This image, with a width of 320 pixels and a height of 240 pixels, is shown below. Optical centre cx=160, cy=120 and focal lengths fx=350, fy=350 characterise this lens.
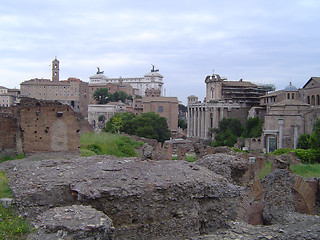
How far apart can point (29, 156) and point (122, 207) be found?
22.2ft

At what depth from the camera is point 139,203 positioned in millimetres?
7742

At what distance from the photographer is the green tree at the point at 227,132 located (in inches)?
1533

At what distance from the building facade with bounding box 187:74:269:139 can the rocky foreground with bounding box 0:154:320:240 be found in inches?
1402

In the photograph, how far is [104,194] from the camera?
7441 mm

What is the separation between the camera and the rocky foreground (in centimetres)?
671

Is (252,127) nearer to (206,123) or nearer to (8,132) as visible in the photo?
(206,123)

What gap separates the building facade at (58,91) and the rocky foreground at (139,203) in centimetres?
6415

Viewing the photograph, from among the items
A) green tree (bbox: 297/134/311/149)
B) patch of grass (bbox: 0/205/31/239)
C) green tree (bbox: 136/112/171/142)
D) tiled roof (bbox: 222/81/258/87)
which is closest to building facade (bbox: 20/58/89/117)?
green tree (bbox: 136/112/171/142)

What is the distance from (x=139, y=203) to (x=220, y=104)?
1505 inches

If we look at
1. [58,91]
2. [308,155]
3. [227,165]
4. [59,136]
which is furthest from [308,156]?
[58,91]

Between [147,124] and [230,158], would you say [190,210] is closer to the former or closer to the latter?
[230,158]

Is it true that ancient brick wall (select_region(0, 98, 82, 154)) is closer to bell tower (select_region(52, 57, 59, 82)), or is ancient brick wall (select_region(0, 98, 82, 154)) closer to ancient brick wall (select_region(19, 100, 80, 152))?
ancient brick wall (select_region(19, 100, 80, 152))

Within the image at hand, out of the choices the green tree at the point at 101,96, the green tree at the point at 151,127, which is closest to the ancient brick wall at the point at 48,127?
the green tree at the point at 151,127

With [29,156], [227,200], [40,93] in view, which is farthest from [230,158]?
[40,93]
